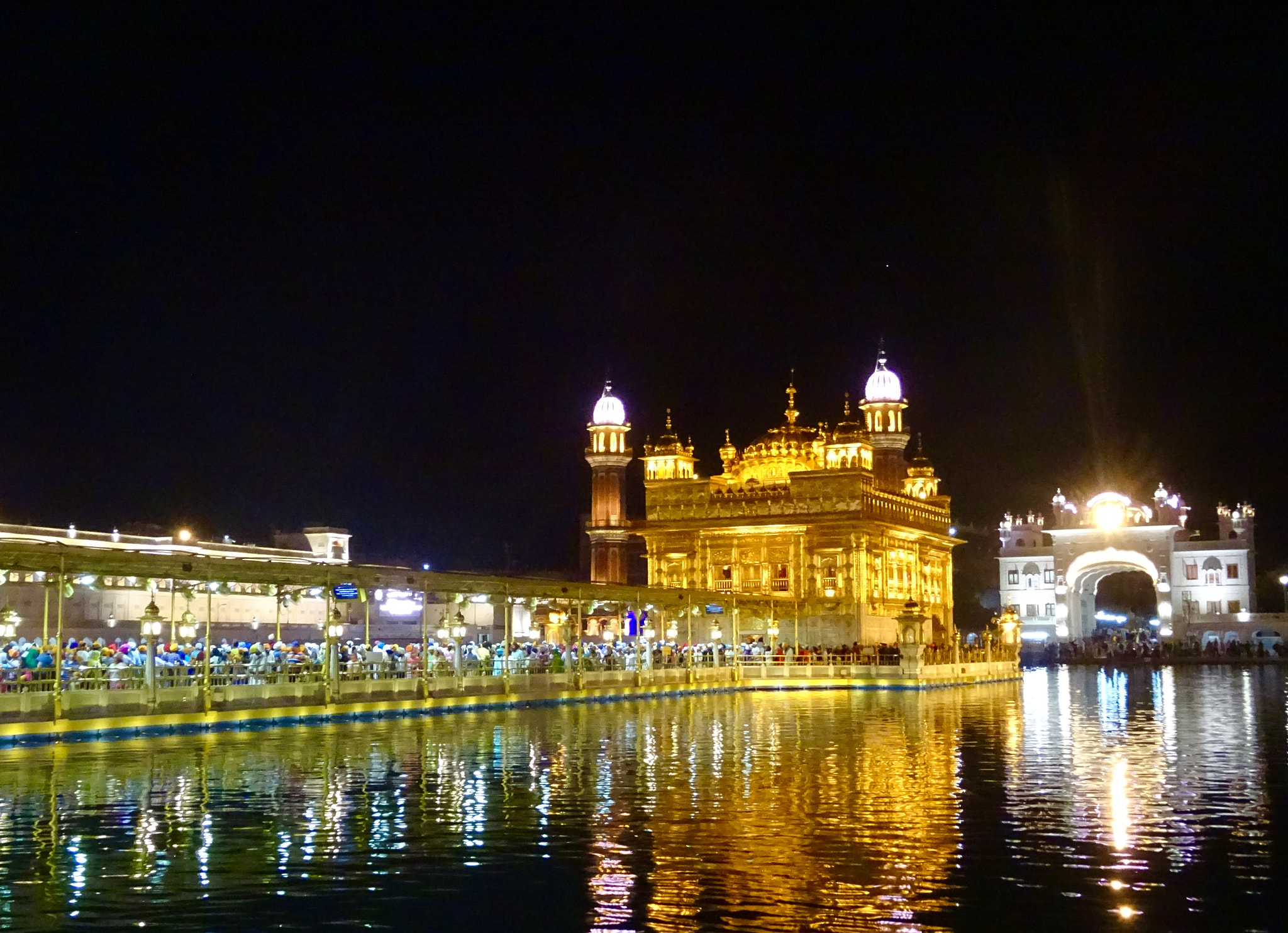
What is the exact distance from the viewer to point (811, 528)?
2411 inches

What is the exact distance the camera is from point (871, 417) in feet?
222

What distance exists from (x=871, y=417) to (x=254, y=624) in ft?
96.7

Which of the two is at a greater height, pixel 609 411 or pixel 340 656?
pixel 609 411

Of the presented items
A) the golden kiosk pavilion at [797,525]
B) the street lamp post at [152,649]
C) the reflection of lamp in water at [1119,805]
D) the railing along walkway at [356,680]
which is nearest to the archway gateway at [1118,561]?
the golden kiosk pavilion at [797,525]

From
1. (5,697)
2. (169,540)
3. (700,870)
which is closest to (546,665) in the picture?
(5,697)

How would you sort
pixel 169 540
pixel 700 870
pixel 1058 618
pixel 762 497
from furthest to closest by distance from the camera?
pixel 1058 618, pixel 169 540, pixel 762 497, pixel 700 870

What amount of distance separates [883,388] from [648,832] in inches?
2121

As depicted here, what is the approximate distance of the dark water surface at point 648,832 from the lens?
37.7 ft

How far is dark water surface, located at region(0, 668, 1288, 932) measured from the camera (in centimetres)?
1148

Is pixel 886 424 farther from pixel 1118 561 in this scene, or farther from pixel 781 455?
pixel 1118 561

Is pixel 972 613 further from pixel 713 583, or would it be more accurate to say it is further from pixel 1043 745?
pixel 1043 745

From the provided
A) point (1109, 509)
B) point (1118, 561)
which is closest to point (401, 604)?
point (1109, 509)

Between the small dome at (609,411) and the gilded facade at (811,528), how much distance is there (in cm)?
228

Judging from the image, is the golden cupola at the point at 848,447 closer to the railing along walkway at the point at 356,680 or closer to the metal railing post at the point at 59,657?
the railing along walkway at the point at 356,680
